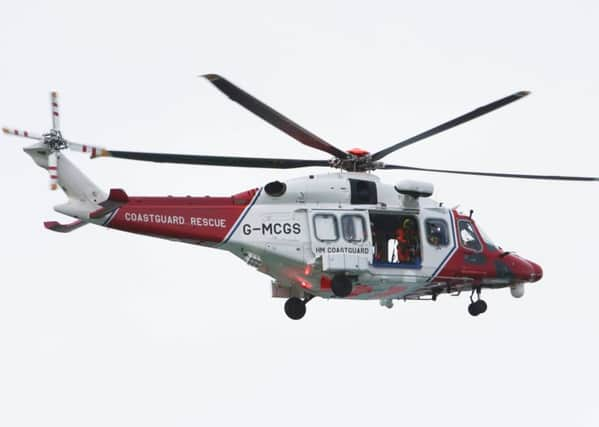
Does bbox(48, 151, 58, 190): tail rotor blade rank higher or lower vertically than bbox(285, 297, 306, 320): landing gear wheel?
higher

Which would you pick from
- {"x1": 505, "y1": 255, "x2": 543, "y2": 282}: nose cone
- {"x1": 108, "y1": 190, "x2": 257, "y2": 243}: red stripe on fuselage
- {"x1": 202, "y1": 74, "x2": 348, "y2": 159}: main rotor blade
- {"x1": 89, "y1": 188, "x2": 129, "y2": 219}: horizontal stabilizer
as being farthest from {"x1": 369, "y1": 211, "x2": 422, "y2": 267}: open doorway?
{"x1": 89, "y1": 188, "x2": 129, "y2": 219}: horizontal stabilizer

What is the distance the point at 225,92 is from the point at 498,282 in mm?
7525

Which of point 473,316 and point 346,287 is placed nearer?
point 346,287

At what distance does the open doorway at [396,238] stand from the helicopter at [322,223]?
19 millimetres

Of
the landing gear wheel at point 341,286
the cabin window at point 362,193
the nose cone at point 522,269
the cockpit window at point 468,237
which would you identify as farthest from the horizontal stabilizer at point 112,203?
the nose cone at point 522,269

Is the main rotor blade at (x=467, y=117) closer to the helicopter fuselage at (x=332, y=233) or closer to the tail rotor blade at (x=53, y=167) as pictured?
the helicopter fuselage at (x=332, y=233)

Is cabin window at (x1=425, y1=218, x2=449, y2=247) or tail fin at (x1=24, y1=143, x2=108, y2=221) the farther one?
cabin window at (x1=425, y1=218, x2=449, y2=247)

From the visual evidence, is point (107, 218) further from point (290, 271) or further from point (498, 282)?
point (498, 282)

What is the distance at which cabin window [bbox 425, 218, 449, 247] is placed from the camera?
79.6 feet

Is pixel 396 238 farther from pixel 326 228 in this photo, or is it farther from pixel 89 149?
pixel 89 149

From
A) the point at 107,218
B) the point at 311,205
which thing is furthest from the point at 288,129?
the point at 107,218

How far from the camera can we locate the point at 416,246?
2414cm

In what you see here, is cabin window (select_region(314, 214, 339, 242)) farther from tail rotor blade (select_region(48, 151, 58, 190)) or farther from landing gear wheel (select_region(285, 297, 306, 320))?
tail rotor blade (select_region(48, 151, 58, 190))

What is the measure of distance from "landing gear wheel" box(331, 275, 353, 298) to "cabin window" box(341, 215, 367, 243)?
74 centimetres
